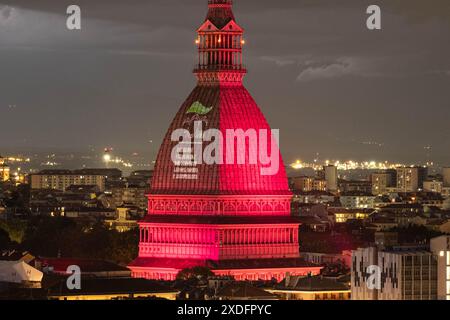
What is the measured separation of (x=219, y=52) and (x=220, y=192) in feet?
22.5

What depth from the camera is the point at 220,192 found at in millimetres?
136875

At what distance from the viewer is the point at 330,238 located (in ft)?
531

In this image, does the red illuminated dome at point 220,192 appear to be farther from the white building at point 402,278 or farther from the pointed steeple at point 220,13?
the white building at point 402,278

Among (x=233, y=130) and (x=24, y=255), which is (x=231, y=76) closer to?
(x=233, y=130)

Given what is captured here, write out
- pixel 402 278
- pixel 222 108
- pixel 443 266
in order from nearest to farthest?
pixel 402 278
pixel 443 266
pixel 222 108

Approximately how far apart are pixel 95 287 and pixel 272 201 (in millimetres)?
27922

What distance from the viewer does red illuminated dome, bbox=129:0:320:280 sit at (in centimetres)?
13488

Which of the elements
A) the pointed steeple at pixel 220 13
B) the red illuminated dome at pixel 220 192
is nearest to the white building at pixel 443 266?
the red illuminated dome at pixel 220 192

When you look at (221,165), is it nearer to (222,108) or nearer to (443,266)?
(222,108)

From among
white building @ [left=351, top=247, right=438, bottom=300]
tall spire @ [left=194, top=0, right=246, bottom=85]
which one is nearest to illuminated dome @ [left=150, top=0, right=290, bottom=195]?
tall spire @ [left=194, top=0, right=246, bottom=85]

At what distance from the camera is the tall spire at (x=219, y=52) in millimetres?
135250

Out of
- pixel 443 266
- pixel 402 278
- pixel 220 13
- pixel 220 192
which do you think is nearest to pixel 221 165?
pixel 220 192
